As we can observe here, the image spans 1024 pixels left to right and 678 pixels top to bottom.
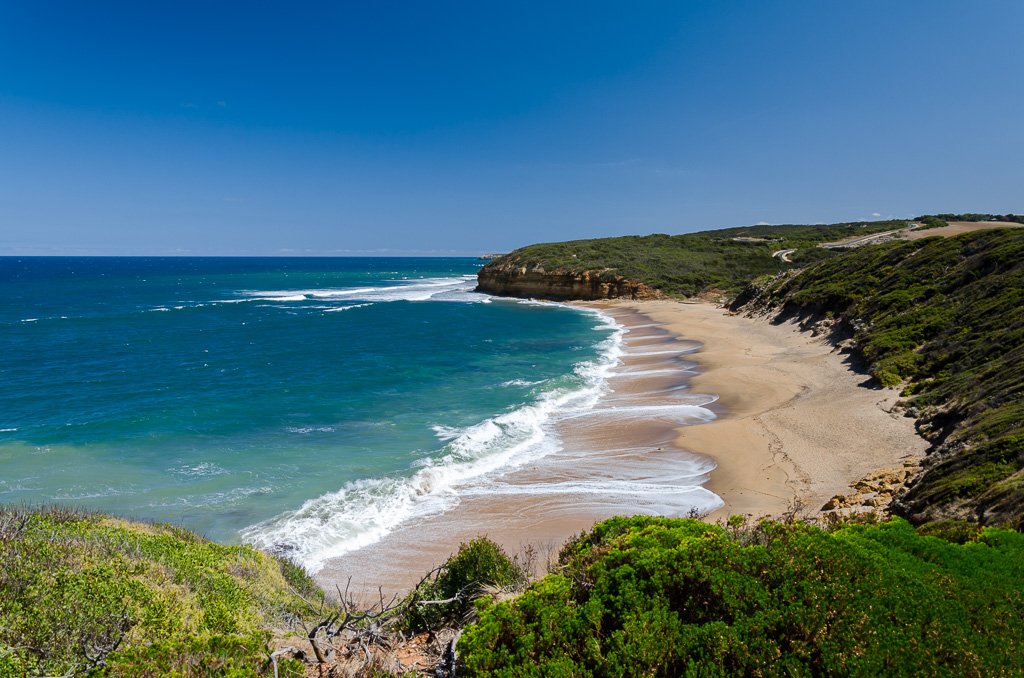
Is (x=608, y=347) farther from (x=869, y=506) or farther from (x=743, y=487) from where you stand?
(x=869, y=506)

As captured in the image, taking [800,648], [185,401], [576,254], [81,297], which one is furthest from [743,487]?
[81,297]

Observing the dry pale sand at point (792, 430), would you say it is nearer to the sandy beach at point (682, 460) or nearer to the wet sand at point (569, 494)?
the sandy beach at point (682, 460)

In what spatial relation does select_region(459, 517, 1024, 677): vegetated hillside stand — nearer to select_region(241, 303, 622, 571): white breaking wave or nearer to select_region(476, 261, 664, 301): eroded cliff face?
select_region(241, 303, 622, 571): white breaking wave

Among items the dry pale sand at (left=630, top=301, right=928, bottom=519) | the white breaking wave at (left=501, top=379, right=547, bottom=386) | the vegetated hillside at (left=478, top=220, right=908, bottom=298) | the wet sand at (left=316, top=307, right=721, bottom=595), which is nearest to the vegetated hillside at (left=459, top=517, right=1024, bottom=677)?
the wet sand at (left=316, top=307, right=721, bottom=595)

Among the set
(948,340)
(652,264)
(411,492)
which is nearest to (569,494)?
(411,492)

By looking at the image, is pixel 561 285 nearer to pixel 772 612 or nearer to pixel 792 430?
pixel 792 430

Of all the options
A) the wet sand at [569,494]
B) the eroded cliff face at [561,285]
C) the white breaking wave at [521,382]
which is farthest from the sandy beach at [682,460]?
the eroded cliff face at [561,285]
